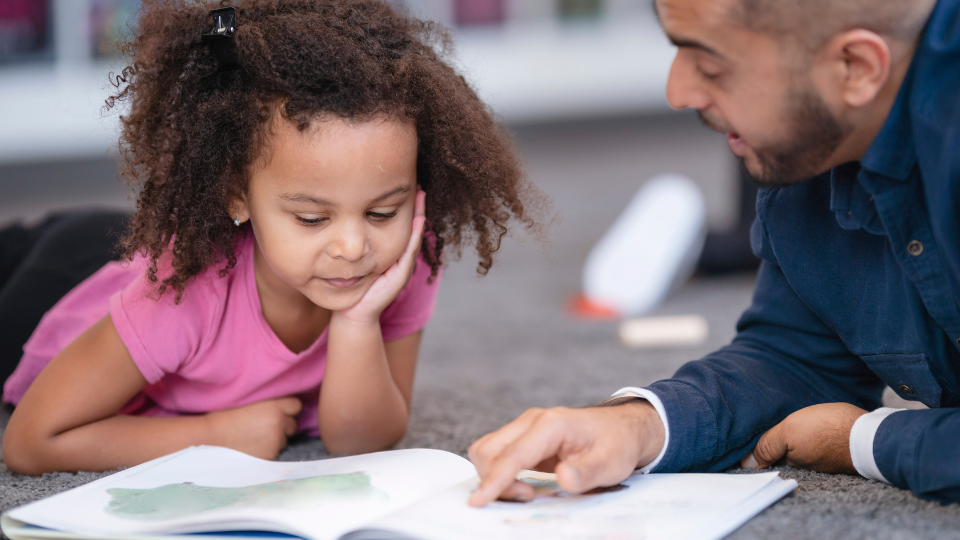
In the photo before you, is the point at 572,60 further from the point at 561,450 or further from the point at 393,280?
the point at 561,450

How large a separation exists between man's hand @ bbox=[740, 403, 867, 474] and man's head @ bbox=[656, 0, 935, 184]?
0.23m

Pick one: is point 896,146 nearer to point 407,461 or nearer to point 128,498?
point 407,461

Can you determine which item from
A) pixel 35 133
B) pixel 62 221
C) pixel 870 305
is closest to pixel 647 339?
pixel 870 305

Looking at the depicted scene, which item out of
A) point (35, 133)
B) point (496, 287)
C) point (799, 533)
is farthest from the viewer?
point (35, 133)

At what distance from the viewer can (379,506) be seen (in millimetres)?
650

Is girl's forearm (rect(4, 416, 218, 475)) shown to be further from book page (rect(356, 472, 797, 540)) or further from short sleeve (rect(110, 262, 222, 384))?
book page (rect(356, 472, 797, 540))

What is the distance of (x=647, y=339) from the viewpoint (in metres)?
1.59

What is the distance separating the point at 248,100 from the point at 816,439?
63 cm

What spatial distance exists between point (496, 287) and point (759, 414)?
1.52m

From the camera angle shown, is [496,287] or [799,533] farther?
[496,287]

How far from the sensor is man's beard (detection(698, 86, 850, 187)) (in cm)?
67

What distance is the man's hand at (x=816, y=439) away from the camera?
772mm

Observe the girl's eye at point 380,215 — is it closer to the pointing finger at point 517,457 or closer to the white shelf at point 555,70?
the pointing finger at point 517,457

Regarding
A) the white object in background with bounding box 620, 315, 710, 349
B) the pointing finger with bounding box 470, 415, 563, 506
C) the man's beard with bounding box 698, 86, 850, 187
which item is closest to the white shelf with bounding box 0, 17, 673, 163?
the white object in background with bounding box 620, 315, 710, 349
